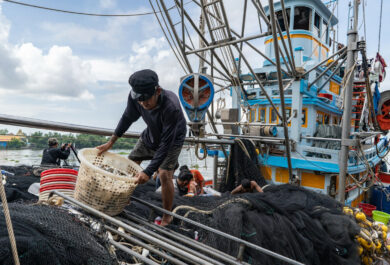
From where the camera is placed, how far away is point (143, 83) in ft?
6.78

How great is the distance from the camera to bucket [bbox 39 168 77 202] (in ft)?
6.81

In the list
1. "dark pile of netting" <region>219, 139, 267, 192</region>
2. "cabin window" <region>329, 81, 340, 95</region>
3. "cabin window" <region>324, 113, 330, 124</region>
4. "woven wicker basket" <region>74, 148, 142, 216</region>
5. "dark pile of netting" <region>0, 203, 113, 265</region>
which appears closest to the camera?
"dark pile of netting" <region>0, 203, 113, 265</region>

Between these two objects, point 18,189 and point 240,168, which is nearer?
point 18,189

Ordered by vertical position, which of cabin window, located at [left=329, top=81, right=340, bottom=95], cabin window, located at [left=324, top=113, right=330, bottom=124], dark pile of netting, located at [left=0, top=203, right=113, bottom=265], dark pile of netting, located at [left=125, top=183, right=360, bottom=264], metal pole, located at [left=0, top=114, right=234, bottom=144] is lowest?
dark pile of netting, located at [left=125, top=183, right=360, bottom=264]

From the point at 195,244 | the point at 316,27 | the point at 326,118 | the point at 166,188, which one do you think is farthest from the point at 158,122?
the point at 316,27

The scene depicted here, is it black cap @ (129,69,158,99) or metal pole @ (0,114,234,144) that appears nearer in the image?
metal pole @ (0,114,234,144)

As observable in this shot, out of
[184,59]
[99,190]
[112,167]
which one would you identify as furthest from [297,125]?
[99,190]

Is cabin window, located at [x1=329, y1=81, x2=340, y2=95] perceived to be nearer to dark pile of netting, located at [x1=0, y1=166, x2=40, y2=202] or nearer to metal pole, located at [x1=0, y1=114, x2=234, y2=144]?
metal pole, located at [x1=0, y1=114, x2=234, y2=144]

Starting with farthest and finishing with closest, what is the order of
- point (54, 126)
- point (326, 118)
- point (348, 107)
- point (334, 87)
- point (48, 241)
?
point (334, 87)
point (326, 118)
point (348, 107)
point (54, 126)
point (48, 241)

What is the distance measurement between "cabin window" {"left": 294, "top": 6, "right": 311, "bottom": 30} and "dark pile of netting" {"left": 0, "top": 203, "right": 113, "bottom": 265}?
10271 mm

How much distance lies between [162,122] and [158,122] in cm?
6

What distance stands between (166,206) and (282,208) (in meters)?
1.15

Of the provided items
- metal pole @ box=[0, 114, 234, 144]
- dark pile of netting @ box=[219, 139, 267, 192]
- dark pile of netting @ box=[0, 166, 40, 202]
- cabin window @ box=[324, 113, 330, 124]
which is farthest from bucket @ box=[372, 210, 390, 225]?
dark pile of netting @ box=[0, 166, 40, 202]

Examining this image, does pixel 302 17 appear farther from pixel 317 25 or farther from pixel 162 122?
pixel 162 122
